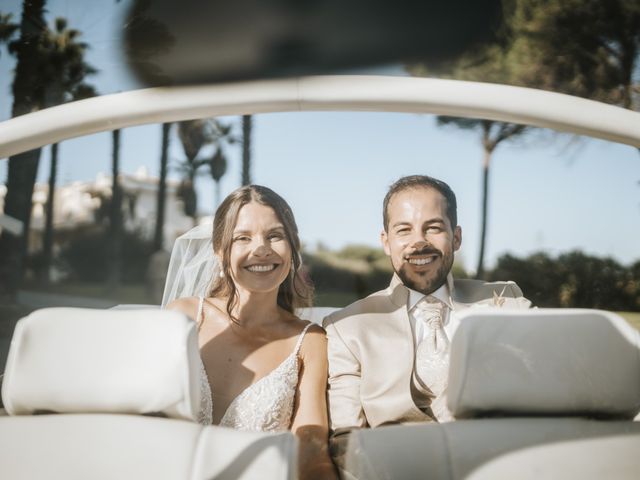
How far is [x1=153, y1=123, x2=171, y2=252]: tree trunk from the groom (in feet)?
3.91

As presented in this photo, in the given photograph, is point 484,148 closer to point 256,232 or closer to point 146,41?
point 256,232

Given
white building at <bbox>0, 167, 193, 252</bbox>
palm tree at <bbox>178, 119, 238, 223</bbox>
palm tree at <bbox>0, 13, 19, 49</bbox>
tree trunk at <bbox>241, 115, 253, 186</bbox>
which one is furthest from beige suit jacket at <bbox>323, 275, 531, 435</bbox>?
palm tree at <bbox>0, 13, 19, 49</bbox>

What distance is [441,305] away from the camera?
7.50 feet

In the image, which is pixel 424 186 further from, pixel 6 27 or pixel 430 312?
pixel 6 27

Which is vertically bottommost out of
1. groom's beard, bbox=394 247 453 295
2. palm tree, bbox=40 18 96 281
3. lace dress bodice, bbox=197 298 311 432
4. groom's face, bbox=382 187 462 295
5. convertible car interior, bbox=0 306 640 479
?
lace dress bodice, bbox=197 298 311 432

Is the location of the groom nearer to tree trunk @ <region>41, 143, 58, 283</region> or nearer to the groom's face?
the groom's face

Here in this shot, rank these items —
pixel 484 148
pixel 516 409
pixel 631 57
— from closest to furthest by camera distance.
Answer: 1. pixel 516 409
2. pixel 631 57
3. pixel 484 148

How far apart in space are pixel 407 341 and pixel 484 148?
1109 millimetres

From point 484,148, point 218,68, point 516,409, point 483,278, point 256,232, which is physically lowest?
point 516,409

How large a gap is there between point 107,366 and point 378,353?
0.96m

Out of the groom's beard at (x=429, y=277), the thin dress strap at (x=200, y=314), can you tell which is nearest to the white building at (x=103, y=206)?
the thin dress strap at (x=200, y=314)

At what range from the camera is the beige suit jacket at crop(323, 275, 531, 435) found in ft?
6.89

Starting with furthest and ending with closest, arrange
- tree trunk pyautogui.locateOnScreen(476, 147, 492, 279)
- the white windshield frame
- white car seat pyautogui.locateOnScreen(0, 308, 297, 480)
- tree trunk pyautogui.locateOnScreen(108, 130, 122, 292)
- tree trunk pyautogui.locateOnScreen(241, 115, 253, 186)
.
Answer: tree trunk pyautogui.locateOnScreen(108, 130, 122, 292) < tree trunk pyautogui.locateOnScreen(241, 115, 253, 186) < tree trunk pyautogui.locateOnScreen(476, 147, 492, 279) < the white windshield frame < white car seat pyautogui.locateOnScreen(0, 308, 297, 480)

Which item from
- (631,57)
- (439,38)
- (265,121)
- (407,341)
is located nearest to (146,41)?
(265,121)
